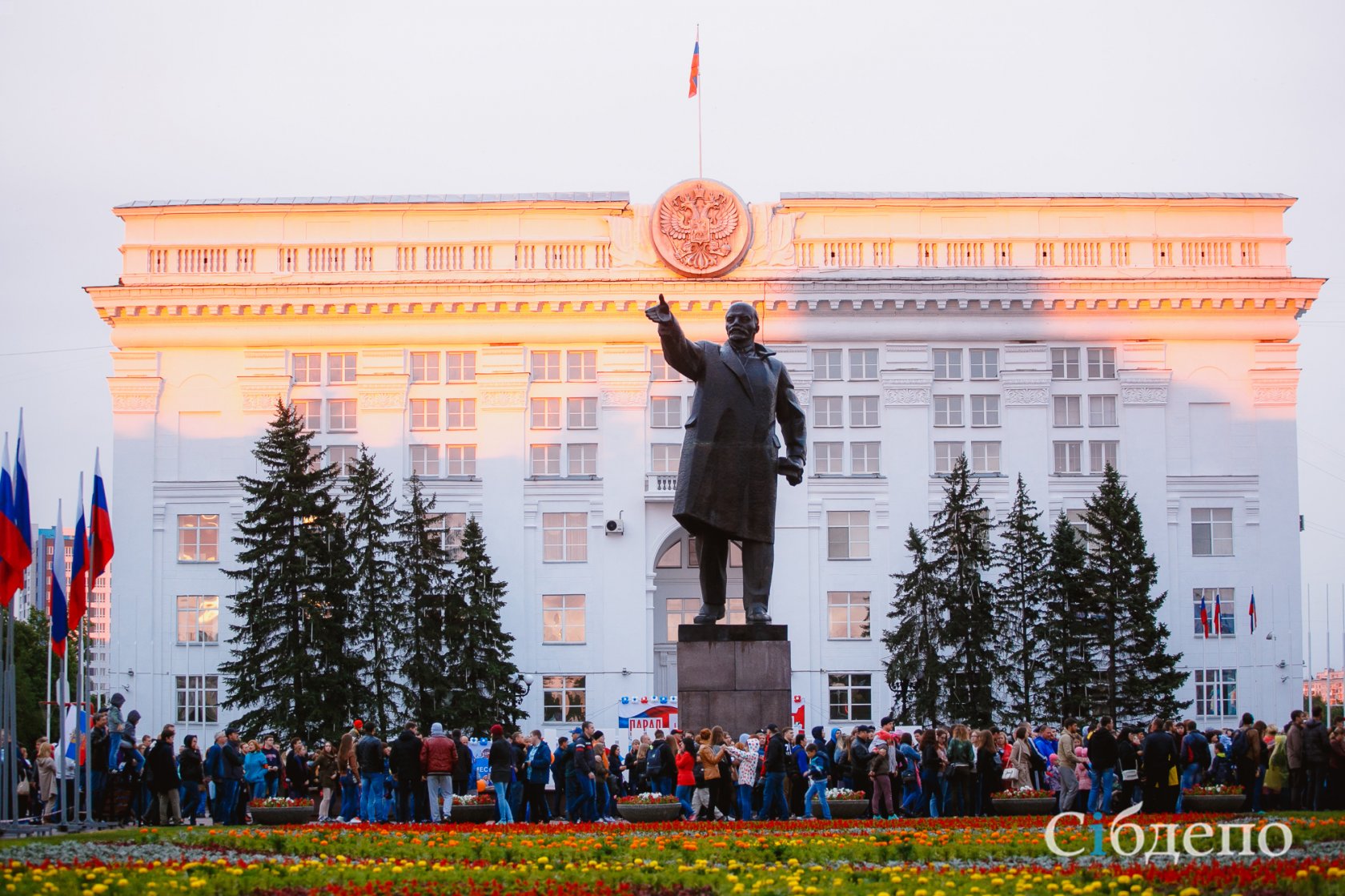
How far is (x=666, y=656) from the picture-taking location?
56.6 m

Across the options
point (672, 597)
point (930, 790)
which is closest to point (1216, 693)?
point (672, 597)

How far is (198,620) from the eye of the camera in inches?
2222

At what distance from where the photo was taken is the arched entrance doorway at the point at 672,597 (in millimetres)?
56562

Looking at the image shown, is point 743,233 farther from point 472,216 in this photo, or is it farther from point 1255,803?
point 1255,803

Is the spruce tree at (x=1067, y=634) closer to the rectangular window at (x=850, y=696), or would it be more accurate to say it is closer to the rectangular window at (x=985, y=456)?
the rectangular window at (x=985, y=456)

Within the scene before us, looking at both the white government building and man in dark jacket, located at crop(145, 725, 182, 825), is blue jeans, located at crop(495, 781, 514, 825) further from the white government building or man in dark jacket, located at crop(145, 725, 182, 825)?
the white government building

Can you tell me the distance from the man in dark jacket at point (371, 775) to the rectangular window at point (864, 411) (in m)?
34.3

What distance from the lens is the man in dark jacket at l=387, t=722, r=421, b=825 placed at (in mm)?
23969

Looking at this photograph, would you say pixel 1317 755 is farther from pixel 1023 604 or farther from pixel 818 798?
pixel 1023 604

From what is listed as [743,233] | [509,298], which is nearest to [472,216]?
[509,298]

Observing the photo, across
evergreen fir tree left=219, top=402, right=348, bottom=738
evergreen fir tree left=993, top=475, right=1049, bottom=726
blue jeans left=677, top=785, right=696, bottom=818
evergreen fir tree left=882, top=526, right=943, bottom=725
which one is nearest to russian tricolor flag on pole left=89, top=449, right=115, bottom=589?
blue jeans left=677, top=785, right=696, bottom=818

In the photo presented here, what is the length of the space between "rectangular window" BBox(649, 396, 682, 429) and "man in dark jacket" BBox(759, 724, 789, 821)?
114 ft

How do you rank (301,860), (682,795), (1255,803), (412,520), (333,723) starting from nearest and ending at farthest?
1. (301,860)
2. (682,795)
3. (1255,803)
4. (333,723)
5. (412,520)

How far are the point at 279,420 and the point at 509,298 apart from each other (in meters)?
11.1
